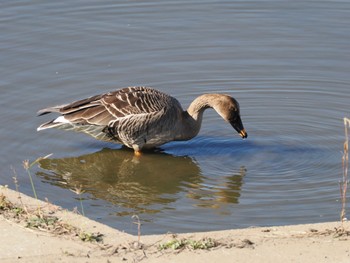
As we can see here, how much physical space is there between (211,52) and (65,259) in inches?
291

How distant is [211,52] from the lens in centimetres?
1365

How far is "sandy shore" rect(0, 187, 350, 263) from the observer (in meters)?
6.80

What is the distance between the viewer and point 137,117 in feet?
36.0

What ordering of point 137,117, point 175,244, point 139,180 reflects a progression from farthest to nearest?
point 137,117 → point 139,180 → point 175,244

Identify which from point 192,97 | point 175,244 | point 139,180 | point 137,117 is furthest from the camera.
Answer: point 192,97

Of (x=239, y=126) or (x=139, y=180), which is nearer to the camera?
(x=139, y=180)

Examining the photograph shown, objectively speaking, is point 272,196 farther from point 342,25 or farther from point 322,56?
point 342,25

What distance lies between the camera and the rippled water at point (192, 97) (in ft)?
30.5

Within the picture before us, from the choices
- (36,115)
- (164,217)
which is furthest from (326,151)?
(36,115)

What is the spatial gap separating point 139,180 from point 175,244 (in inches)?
133

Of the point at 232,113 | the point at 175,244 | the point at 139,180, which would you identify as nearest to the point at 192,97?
the point at 232,113

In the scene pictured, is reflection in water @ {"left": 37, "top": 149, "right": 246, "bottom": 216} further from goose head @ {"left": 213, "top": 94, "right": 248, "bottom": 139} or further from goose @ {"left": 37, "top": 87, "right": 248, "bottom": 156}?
goose head @ {"left": 213, "top": 94, "right": 248, "bottom": 139}

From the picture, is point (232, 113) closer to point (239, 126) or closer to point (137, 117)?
point (239, 126)

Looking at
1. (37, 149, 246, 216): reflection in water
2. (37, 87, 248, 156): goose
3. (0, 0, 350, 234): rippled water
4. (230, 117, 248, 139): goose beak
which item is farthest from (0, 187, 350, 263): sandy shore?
(230, 117, 248, 139): goose beak
